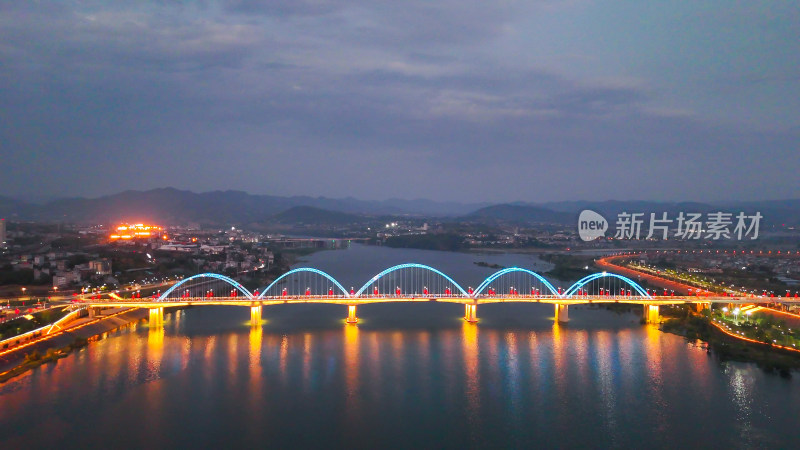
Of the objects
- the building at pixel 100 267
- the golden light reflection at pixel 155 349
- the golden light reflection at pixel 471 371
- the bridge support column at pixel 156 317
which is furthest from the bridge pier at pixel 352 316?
the building at pixel 100 267

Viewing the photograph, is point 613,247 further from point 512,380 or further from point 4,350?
point 4,350

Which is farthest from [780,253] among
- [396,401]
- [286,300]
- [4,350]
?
[4,350]

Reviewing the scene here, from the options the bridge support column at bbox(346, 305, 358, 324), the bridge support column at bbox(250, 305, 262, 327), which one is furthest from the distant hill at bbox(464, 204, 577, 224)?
the bridge support column at bbox(250, 305, 262, 327)

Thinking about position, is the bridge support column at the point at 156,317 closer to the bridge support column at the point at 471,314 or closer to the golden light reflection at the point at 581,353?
the bridge support column at the point at 471,314

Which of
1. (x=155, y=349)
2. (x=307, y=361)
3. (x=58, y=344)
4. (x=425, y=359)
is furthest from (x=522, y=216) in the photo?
(x=58, y=344)

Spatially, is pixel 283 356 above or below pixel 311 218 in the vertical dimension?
below

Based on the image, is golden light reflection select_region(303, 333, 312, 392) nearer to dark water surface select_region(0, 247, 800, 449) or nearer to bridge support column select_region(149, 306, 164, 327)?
dark water surface select_region(0, 247, 800, 449)

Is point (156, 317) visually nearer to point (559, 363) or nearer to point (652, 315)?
point (559, 363)
